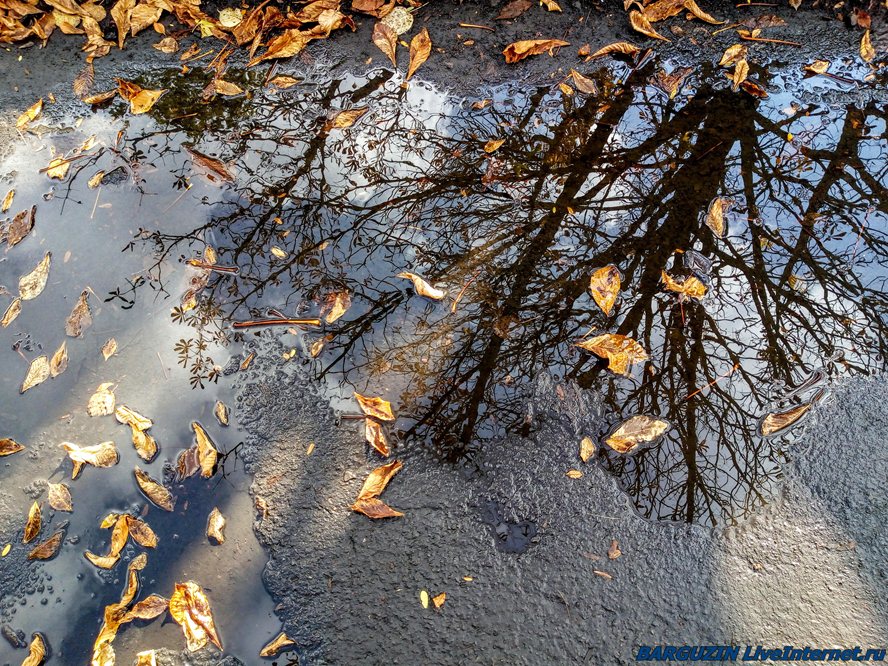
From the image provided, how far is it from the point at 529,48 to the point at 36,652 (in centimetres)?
352

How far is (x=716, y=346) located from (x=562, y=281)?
0.65 metres

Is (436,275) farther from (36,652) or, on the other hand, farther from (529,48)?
(36,652)

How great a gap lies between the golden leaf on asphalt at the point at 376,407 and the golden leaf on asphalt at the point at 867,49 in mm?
3309

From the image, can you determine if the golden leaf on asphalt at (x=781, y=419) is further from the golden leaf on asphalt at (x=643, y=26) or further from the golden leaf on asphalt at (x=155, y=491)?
the golden leaf on asphalt at (x=643, y=26)

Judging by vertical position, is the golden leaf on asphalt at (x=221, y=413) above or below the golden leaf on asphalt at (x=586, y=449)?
below

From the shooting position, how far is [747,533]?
6.13 feet

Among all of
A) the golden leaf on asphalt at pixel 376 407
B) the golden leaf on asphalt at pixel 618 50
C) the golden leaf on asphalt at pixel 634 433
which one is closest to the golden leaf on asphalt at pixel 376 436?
the golden leaf on asphalt at pixel 376 407

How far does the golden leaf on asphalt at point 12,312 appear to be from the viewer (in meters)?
2.51

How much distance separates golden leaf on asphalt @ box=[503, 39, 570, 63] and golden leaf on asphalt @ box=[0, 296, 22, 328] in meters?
2.78

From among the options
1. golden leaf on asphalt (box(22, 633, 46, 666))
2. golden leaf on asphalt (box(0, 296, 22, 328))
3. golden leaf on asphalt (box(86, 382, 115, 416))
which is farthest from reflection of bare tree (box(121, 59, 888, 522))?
golden leaf on asphalt (box(22, 633, 46, 666))

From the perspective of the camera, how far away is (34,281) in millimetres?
2615

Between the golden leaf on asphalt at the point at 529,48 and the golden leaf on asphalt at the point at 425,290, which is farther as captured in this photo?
the golden leaf on asphalt at the point at 529,48

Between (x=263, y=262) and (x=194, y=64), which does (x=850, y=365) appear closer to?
(x=263, y=262)

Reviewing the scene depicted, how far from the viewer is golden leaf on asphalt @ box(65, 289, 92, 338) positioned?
96.9 inches
